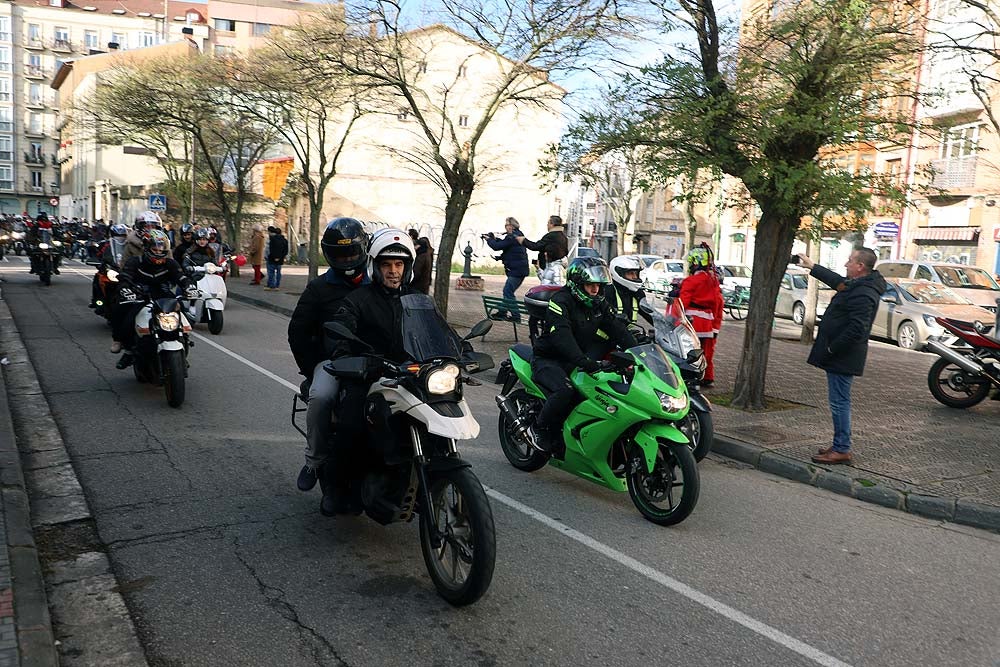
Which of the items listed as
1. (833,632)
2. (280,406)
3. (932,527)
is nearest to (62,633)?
(833,632)

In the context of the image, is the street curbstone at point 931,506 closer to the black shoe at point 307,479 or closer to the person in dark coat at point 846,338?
the person in dark coat at point 846,338

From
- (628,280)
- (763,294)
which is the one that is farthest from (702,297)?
(628,280)

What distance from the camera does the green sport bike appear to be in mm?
5527

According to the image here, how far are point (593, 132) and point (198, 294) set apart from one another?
18.3 feet

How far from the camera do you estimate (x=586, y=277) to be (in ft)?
20.9

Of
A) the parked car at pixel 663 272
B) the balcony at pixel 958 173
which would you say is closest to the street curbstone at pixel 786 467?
the parked car at pixel 663 272

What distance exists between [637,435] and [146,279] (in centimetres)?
577

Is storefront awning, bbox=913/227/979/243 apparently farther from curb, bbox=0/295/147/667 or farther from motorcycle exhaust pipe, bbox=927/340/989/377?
curb, bbox=0/295/147/667

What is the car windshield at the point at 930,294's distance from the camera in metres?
18.7

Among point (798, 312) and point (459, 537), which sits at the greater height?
point (459, 537)

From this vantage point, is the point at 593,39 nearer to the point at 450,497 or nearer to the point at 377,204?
the point at 450,497

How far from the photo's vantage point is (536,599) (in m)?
4.25

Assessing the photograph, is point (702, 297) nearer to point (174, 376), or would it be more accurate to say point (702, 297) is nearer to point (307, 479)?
point (174, 376)

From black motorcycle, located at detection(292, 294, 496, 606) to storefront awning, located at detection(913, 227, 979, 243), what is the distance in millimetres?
32840
